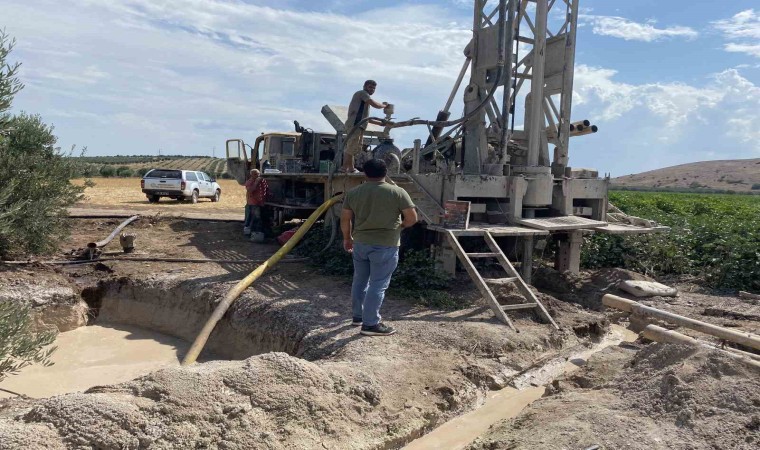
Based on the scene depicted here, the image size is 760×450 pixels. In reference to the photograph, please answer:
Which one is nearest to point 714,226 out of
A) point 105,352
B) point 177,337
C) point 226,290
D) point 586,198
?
point 586,198

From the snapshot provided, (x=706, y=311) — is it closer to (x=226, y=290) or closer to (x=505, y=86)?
(x=505, y=86)

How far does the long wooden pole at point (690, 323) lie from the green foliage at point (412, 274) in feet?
6.10

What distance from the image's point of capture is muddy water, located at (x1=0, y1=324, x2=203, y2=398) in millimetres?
6715

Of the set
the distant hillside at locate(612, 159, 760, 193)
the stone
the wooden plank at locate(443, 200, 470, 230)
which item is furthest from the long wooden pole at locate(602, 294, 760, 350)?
the distant hillside at locate(612, 159, 760, 193)

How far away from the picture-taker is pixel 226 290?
27.5 ft

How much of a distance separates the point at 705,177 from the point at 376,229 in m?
102

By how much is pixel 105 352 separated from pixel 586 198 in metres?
7.35

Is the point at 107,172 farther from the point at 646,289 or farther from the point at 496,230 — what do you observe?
the point at 646,289

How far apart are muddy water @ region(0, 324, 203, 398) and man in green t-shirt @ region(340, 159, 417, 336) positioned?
9.14 ft

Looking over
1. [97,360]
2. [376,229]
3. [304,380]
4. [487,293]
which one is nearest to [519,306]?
[487,293]

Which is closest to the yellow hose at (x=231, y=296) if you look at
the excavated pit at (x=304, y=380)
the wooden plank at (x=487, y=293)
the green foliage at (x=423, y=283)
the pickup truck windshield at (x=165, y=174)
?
the excavated pit at (x=304, y=380)

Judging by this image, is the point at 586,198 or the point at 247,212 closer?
the point at 586,198

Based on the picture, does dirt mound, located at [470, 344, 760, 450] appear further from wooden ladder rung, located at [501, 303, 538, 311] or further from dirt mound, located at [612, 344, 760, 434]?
wooden ladder rung, located at [501, 303, 538, 311]

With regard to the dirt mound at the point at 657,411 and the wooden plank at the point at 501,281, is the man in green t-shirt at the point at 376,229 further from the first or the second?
the dirt mound at the point at 657,411
